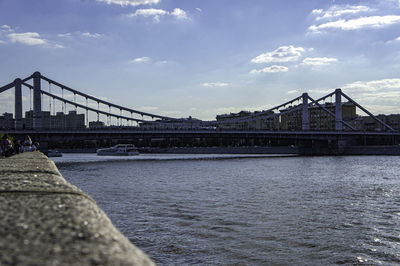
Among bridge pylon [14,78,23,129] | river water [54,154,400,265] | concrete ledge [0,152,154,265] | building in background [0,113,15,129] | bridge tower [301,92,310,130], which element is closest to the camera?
concrete ledge [0,152,154,265]

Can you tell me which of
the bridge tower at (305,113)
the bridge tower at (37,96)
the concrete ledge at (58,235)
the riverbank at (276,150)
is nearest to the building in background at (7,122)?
the bridge tower at (37,96)

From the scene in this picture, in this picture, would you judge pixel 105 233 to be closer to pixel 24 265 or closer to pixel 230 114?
pixel 24 265

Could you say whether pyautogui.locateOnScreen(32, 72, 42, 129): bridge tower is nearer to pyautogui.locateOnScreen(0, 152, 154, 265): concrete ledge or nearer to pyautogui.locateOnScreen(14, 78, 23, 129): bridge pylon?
pyautogui.locateOnScreen(14, 78, 23, 129): bridge pylon

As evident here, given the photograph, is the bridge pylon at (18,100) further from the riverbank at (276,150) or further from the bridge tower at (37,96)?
the riverbank at (276,150)

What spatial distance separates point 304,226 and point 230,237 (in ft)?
6.30

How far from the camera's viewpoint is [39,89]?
5691 cm

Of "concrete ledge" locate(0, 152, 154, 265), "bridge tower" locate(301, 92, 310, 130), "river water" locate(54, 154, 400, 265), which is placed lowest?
"river water" locate(54, 154, 400, 265)

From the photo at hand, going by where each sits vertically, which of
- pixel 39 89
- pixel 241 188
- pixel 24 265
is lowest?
pixel 241 188

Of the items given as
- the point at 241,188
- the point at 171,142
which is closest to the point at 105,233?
the point at 241,188

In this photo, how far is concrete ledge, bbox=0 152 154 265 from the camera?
3.23ft

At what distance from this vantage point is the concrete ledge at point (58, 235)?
99cm

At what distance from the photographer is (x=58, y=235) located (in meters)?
1.13

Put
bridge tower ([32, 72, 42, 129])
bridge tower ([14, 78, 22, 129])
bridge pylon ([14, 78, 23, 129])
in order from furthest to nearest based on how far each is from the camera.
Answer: bridge tower ([32, 72, 42, 129]), bridge tower ([14, 78, 22, 129]), bridge pylon ([14, 78, 23, 129])

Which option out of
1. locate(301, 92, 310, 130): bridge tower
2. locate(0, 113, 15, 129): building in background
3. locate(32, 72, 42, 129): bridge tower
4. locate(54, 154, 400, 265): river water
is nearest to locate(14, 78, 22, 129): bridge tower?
locate(32, 72, 42, 129): bridge tower
